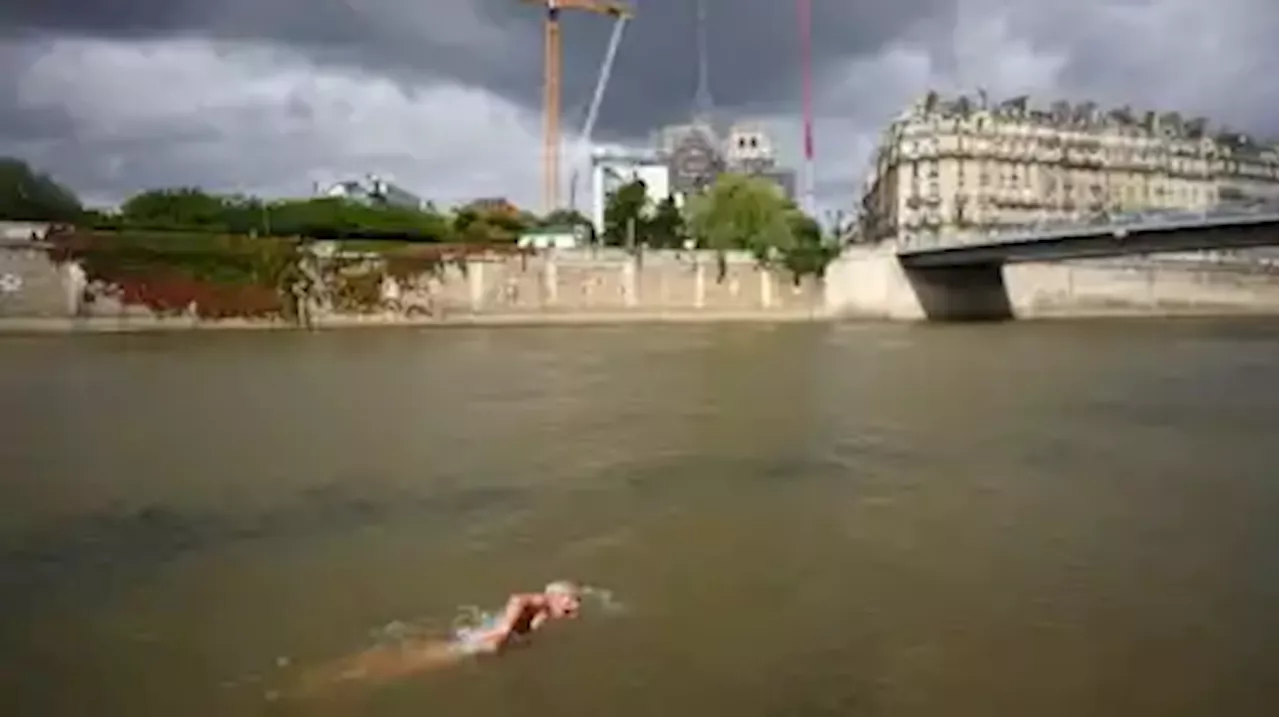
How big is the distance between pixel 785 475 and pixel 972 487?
2.80 meters

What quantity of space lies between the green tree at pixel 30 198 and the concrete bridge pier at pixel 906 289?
173ft

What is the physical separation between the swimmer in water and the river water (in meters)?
0.21

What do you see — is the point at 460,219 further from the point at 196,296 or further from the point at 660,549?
the point at 660,549

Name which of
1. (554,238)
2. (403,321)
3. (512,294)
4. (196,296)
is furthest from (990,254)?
(196,296)

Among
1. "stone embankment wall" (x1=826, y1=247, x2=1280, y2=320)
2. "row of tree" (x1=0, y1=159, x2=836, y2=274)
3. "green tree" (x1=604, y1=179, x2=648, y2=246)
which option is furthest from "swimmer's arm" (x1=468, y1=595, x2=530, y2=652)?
"green tree" (x1=604, y1=179, x2=648, y2=246)

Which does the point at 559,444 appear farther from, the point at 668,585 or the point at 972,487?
the point at 668,585

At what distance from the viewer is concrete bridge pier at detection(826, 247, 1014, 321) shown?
327 feet

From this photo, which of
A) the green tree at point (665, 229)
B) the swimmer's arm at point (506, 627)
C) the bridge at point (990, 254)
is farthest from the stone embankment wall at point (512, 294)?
the swimmer's arm at point (506, 627)

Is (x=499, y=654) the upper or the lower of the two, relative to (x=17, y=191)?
lower

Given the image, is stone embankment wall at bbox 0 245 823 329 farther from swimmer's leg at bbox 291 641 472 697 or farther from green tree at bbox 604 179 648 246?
swimmer's leg at bbox 291 641 472 697

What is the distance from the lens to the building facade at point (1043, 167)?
138m

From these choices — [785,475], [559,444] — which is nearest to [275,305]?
[559,444]

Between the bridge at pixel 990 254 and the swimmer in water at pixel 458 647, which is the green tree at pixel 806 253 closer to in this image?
the bridge at pixel 990 254

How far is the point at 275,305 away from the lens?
258 ft
